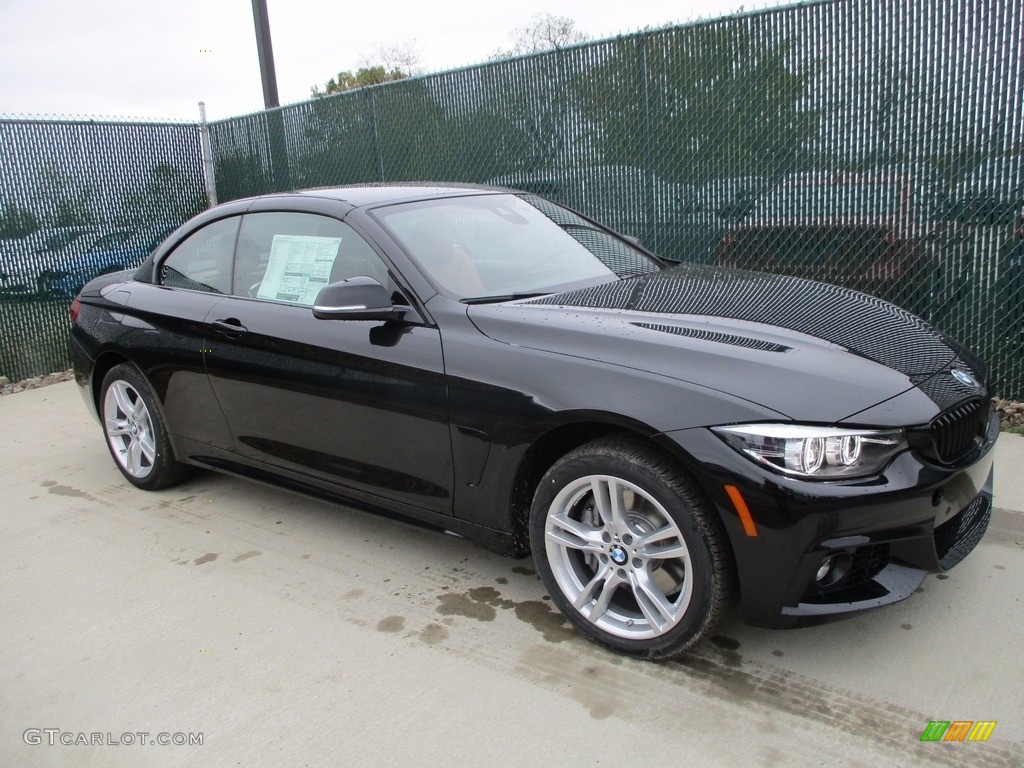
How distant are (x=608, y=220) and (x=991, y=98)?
8.93 ft

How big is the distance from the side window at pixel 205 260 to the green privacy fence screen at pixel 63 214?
444 cm

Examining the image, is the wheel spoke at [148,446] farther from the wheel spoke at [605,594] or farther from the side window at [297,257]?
the wheel spoke at [605,594]

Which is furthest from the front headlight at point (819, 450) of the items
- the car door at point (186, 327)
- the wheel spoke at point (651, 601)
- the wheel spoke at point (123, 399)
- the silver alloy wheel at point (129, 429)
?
the wheel spoke at point (123, 399)

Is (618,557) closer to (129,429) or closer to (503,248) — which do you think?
(503,248)

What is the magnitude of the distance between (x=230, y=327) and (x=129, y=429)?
4.26 ft

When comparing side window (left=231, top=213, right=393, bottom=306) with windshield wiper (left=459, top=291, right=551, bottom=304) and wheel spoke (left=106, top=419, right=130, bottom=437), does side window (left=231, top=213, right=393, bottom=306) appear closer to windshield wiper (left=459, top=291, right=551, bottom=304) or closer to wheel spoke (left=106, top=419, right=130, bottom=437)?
windshield wiper (left=459, top=291, right=551, bottom=304)

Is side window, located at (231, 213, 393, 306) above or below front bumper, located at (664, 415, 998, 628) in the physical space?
above

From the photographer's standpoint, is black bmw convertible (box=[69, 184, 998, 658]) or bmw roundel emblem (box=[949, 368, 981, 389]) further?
bmw roundel emblem (box=[949, 368, 981, 389])

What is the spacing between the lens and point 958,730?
2455mm

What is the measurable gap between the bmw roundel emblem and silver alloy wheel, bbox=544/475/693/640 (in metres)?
1.12

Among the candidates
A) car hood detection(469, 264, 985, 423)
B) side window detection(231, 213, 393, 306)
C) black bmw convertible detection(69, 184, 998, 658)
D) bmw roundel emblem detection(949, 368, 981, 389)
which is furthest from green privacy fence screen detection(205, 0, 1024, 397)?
side window detection(231, 213, 393, 306)

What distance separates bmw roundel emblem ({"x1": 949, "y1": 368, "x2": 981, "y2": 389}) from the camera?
2.90m

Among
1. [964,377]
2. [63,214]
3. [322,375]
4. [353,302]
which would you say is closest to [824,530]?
[964,377]

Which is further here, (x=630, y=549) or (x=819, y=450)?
(x=630, y=549)
